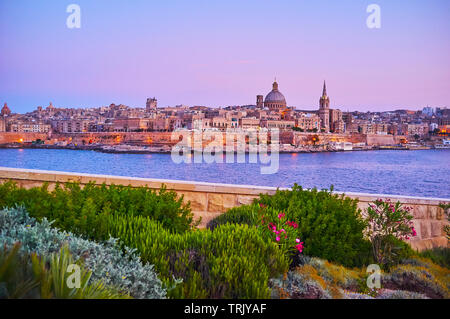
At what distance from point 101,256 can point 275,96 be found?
4294 inches

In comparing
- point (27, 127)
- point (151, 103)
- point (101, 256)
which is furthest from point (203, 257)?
point (151, 103)

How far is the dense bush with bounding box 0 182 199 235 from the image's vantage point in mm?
2719

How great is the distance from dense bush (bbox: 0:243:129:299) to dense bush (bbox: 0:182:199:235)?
74cm

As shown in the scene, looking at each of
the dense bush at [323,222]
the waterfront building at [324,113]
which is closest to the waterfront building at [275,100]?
the waterfront building at [324,113]

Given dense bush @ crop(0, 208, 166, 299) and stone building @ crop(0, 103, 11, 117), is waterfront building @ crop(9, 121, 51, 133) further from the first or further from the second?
dense bush @ crop(0, 208, 166, 299)

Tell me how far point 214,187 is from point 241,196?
0.32 metres

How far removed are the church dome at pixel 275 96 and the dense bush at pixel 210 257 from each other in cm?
10736

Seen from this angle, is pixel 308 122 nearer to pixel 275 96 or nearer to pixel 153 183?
pixel 275 96

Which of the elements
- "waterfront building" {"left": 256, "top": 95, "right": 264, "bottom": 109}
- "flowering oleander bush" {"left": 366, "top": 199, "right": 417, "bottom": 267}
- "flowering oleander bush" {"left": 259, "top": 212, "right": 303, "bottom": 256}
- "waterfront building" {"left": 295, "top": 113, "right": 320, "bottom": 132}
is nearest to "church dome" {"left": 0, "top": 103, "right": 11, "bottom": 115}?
"waterfront building" {"left": 256, "top": 95, "right": 264, "bottom": 109}

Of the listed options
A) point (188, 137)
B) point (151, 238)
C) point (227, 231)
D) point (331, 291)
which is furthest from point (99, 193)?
point (188, 137)

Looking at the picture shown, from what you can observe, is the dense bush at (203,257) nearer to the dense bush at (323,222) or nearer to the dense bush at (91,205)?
the dense bush at (91,205)

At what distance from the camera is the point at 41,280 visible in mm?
1714

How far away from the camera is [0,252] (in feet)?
5.85

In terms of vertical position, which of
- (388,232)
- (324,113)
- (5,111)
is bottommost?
(388,232)
